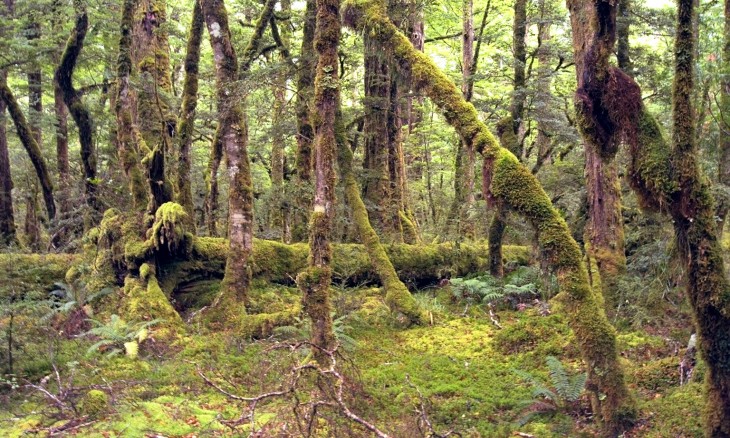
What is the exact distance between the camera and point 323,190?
284 inches

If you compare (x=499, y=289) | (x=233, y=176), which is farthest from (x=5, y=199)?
(x=499, y=289)

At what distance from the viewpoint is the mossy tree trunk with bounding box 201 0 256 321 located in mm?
9750

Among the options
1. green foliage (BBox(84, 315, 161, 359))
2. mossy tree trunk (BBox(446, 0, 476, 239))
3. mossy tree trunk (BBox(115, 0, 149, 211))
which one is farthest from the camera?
mossy tree trunk (BBox(446, 0, 476, 239))

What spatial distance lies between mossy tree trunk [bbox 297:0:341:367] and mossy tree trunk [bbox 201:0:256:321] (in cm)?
301

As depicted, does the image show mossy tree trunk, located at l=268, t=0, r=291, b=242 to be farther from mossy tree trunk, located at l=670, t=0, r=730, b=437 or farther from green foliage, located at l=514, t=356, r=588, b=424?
green foliage, located at l=514, t=356, r=588, b=424

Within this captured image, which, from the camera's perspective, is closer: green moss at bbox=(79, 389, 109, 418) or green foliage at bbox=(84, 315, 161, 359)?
green moss at bbox=(79, 389, 109, 418)

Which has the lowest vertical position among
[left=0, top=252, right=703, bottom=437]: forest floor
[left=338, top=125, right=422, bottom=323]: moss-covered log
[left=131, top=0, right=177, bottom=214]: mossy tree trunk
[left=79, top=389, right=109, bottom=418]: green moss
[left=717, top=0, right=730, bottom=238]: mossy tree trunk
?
[left=0, top=252, right=703, bottom=437]: forest floor

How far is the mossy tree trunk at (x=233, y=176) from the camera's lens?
975 centimetres

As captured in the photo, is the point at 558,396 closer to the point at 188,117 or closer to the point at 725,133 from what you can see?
the point at 725,133

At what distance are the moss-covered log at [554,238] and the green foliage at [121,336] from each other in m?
5.95

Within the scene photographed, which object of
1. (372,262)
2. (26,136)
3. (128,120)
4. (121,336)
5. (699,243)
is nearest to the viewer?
(699,243)

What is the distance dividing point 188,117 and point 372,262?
5.24m

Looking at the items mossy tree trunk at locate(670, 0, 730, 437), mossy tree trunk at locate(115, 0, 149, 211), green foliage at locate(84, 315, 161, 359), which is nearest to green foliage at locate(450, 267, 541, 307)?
mossy tree trunk at locate(670, 0, 730, 437)

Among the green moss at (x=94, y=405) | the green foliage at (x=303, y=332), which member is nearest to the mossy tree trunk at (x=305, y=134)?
the green foliage at (x=303, y=332)
